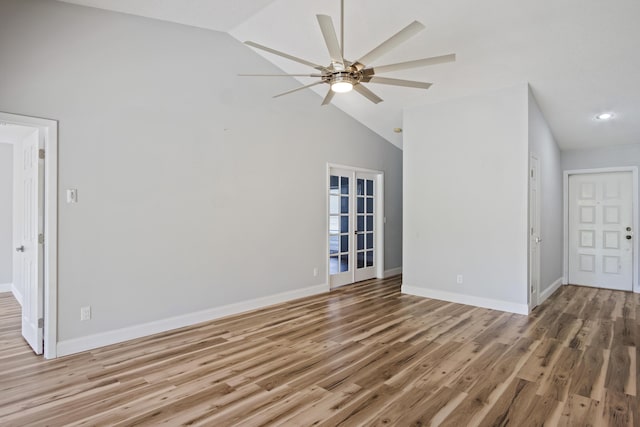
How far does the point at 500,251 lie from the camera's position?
4.59 meters

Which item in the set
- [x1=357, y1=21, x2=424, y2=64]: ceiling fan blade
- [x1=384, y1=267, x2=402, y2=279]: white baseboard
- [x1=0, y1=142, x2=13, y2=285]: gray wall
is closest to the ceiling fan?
[x1=357, y1=21, x2=424, y2=64]: ceiling fan blade

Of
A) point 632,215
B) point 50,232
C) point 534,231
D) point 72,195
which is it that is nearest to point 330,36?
point 72,195

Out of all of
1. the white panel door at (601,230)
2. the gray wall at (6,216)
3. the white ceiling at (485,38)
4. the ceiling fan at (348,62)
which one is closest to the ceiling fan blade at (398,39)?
the ceiling fan at (348,62)

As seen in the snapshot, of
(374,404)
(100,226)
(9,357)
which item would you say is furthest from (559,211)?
(9,357)

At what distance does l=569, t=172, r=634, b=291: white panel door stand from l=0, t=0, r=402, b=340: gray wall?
476 cm

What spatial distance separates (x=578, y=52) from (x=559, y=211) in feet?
10.9

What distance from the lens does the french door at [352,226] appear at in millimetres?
5898

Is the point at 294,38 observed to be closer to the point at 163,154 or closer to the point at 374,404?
the point at 163,154

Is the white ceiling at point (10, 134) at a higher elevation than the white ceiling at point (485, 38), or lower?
lower

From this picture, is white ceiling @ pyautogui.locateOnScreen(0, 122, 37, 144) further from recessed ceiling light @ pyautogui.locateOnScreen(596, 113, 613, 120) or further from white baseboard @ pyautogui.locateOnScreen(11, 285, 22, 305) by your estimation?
recessed ceiling light @ pyautogui.locateOnScreen(596, 113, 613, 120)

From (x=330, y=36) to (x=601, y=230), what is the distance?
616 centimetres

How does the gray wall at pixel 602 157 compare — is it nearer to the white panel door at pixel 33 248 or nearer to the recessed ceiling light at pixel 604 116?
the recessed ceiling light at pixel 604 116

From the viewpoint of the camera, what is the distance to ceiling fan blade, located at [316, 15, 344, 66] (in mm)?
2227

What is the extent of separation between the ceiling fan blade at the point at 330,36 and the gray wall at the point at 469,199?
9.67 feet
